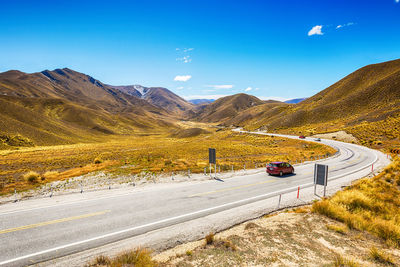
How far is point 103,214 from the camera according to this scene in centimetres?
1040

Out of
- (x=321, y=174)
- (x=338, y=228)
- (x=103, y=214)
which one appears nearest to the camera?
(x=338, y=228)

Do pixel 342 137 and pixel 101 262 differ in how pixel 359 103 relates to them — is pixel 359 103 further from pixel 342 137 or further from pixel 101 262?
pixel 101 262

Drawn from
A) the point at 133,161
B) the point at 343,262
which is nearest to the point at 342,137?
the point at 133,161

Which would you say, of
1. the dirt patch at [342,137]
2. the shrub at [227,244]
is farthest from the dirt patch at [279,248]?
the dirt patch at [342,137]

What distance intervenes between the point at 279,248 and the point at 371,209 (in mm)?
7438

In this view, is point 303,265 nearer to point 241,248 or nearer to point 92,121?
point 241,248

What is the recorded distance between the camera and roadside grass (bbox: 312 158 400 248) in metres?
7.61

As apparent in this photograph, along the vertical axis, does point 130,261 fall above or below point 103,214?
above

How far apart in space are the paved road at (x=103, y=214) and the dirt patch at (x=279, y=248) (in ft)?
9.74

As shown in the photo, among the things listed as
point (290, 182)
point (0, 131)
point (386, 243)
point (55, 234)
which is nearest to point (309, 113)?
point (290, 182)

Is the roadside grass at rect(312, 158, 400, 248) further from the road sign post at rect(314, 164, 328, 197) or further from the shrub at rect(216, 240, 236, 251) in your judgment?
the shrub at rect(216, 240, 236, 251)

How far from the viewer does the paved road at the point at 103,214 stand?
297 inches

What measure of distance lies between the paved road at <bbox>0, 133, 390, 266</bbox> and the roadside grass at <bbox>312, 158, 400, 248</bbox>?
4.38 metres

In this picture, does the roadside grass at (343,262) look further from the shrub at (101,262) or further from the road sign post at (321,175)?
the road sign post at (321,175)
